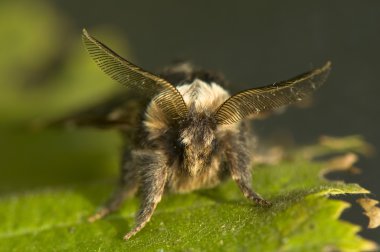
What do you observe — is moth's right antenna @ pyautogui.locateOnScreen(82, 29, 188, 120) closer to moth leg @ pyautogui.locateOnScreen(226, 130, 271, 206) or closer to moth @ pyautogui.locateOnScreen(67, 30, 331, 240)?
moth @ pyautogui.locateOnScreen(67, 30, 331, 240)

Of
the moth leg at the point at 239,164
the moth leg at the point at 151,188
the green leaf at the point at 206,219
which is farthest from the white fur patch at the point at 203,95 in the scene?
the green leaf at the point at 206,219

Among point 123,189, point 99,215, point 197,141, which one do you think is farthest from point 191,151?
point 99,215

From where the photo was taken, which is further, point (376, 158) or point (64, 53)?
point (64, 53)

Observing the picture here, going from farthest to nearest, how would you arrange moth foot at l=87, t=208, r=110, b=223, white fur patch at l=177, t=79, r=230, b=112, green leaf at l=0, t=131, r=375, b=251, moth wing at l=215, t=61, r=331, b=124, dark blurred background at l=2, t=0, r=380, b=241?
dark blurred background at l=2, t=0, r=380, b=241
moth foot at l=87, t=208, r=110, b=223
white fur patch at l=177, t=79, r=230, b=112
moth wing at l=215, t=61, r=331, b=124
green leaf at l=0, t=131, r=375, b=251

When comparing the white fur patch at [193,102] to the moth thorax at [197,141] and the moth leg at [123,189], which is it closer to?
the moth thorax at [197,141]

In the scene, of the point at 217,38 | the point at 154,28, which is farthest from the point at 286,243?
the point at 154,28

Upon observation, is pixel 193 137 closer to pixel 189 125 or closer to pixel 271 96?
pixel 189 125

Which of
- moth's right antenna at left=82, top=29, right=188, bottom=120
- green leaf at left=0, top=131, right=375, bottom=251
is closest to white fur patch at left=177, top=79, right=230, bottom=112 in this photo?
moth's right antenna at left=82, top=29, right=188, bottom=120

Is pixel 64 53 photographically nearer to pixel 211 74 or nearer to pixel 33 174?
pixel 33 174
